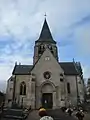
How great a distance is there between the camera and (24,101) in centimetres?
3472

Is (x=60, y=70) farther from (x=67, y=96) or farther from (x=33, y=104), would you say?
(x=33, y=104)

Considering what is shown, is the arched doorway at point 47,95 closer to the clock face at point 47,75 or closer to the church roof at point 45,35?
the clock face at point 47,75

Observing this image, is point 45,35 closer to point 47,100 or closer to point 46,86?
point 46,86

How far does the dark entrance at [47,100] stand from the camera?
3461 cm

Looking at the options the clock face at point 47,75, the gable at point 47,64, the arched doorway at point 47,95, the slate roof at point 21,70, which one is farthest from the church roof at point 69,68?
the slate roof at point 21,70

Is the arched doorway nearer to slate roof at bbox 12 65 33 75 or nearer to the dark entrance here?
the dark entrance

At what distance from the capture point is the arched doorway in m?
34.7

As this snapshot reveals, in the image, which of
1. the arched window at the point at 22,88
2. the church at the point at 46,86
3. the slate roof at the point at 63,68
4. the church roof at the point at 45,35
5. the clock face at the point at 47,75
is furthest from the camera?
the church roof at the point at 45,35

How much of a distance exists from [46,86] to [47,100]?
2.70 metres

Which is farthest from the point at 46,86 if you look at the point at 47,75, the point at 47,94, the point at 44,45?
the point at 44,45

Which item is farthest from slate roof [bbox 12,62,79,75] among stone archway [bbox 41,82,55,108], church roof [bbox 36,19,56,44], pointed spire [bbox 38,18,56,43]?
pointed spire [bbox 38,18,56,43]

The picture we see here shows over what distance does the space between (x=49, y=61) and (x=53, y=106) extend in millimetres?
8918

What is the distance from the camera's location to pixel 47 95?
34969 mm

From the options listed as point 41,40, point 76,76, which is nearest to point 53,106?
point 76,76
